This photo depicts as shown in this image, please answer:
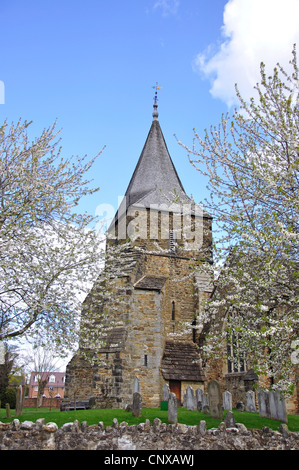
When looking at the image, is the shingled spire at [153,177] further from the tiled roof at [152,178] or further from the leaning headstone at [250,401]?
the leaning headstone at [250,401]

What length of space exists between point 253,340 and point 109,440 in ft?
12.9

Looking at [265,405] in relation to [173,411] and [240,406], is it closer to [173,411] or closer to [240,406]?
[240,406]

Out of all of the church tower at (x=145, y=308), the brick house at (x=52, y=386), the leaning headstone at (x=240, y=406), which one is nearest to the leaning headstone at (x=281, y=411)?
the church tower at (x=145, y=308)

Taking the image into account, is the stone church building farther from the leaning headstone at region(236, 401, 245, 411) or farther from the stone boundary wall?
the stone boundary wall

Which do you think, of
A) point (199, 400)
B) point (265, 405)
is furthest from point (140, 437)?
point (265, 405)

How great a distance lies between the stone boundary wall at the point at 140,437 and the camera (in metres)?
9.00

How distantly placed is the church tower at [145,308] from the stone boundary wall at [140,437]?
114 inches

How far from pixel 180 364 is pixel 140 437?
1026cm

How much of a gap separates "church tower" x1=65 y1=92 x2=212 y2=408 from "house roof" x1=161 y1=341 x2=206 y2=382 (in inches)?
1.9

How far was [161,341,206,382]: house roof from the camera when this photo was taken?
63.3 feet

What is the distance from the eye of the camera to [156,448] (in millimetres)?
9031

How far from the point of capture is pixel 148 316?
19.6 metres

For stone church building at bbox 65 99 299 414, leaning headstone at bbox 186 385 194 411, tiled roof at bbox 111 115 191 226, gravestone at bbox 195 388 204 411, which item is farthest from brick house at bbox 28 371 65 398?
gravestone at bbox 195 388 204 411
